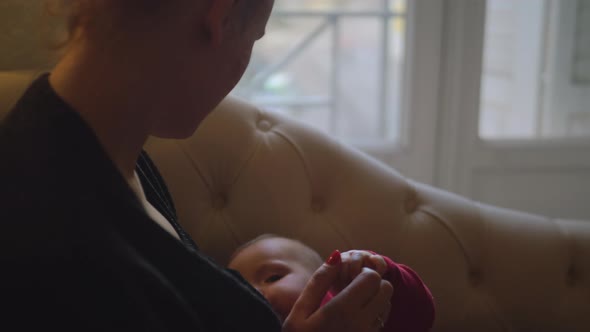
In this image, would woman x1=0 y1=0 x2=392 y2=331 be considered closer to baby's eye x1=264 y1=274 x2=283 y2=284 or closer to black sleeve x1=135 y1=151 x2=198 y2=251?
black sleeve x1=135 y1=151 x2=198 y2=251

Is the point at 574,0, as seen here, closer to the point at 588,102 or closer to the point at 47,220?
the point at 588,102

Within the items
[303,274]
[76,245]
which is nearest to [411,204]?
[303,274]

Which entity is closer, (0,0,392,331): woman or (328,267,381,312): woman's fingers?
(0,0,392,331): woman

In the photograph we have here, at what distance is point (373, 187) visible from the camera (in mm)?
1269

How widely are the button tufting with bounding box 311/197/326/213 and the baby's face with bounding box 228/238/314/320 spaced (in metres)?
0.14

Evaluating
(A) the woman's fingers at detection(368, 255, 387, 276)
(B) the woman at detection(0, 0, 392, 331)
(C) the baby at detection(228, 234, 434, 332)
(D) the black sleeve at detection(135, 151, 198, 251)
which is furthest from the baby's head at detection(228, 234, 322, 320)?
(B) the woman at detection(0, 0, 392, 331)

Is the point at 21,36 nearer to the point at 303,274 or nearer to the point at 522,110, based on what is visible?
the point at 303,274

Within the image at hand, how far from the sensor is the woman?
19.0 inches

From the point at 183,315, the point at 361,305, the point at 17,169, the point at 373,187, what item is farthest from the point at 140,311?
the point at 373,187

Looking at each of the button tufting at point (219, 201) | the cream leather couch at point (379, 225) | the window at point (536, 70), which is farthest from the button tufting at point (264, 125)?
the window at point (536, 70)

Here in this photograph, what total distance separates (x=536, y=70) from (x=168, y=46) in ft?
5.65

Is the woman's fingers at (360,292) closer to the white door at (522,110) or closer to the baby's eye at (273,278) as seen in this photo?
the baby's eye at (273,278)

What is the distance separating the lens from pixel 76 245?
49 centimetres

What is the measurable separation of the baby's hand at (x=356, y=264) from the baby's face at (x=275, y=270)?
0.21m
